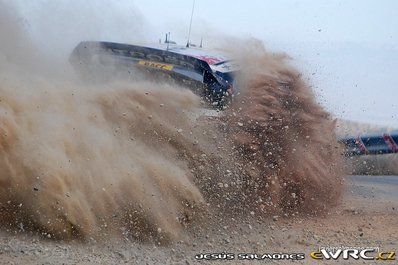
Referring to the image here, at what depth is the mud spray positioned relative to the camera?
480 cm

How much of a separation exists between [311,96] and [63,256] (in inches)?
162

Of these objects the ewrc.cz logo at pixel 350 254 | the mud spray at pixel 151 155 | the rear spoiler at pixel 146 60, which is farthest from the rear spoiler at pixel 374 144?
the ewrc.cz logo at pixel 350 254

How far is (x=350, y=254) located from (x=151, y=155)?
2.24 meters

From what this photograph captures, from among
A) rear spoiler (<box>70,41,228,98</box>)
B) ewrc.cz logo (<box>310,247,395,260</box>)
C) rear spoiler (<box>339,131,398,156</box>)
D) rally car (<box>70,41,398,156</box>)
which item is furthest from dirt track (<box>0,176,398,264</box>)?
rear spoiler (<box>339,131,398,156</box>)

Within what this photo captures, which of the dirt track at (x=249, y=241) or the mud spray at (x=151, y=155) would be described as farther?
the mud spray at (x=151, y=155)

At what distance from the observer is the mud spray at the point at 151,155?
480cm

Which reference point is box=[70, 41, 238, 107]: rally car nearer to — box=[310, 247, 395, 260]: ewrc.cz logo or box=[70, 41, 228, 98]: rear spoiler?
box=[70, 41, 228, 98]: rear spoiler

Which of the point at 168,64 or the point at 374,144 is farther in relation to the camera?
the point at 374,144

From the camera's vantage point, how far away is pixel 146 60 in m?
6.75

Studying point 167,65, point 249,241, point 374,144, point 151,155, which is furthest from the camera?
point 374,144

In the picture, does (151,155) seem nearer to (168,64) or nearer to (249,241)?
(249,241)

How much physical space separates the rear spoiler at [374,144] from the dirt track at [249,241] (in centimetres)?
229

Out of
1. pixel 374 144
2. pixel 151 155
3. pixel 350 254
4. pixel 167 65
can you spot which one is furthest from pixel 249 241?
pixel 374 144

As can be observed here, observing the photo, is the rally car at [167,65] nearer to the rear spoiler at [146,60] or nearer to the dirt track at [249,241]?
the rear spoiler at [146,60]
